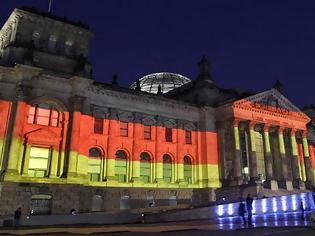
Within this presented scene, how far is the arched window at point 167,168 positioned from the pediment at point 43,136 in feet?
51.1

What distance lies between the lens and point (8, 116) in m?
33.5

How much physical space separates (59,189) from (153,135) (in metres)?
15.3

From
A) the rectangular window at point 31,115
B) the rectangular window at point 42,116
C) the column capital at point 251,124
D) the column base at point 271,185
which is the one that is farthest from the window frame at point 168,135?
the rectangular window at point 31,115

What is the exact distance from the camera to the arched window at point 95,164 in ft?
125

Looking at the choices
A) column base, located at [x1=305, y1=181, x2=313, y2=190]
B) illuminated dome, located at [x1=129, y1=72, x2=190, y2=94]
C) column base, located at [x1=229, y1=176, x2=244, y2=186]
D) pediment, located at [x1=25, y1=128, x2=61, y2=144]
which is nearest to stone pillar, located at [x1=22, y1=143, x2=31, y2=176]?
pediment, located at [x1=25, y1=128, x2=61, y2=144]

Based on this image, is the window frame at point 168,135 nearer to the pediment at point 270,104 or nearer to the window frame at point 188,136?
the window frame at point 188,136

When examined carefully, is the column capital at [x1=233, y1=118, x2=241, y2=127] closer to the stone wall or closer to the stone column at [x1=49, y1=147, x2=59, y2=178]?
the stone wall

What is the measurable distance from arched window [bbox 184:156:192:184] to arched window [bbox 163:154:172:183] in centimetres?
268

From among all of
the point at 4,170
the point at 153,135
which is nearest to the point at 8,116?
the point at 4,170

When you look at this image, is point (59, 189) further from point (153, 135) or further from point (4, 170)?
point (153, 135)

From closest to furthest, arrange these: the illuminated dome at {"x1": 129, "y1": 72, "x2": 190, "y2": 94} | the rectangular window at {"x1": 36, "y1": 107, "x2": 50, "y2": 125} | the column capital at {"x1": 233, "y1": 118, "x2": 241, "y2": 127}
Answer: the rectangular window at {"x1": 36, "y1": 107, "x2": 50, "y2": 125}
the column capital at {"x1": 233, "y1": 118, "x2": 241, "y2": 127}
the illuminated dome at {"x1": 129, "y1": 72, "x2": 190, "y2": 94}

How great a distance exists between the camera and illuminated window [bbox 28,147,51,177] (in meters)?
34.0

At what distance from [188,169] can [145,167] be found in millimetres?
7278

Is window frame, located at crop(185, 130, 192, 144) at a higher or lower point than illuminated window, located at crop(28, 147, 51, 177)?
higher
